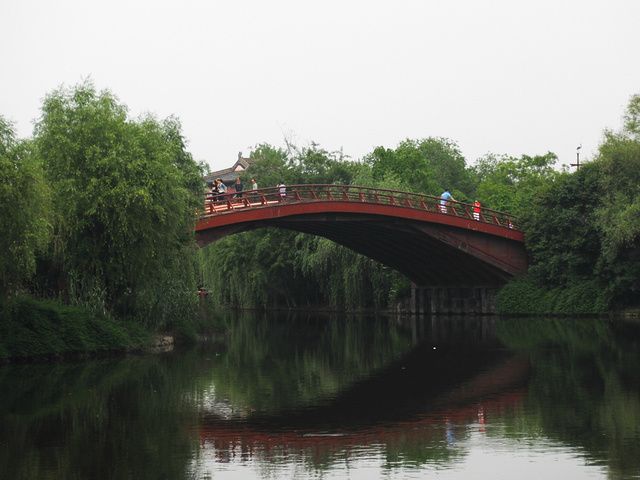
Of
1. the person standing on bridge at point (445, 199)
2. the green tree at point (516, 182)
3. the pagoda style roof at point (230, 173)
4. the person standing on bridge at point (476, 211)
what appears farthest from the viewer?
the pagoda style roof at point (230, 173)

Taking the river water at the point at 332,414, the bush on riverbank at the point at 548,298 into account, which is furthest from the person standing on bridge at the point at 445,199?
the river water at the point at 332,414

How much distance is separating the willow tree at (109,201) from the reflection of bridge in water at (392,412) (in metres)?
8.96

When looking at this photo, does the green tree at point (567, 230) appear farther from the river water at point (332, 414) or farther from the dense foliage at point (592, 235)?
the river water at point (332, 414)

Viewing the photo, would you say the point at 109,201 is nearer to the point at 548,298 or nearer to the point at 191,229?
the point at 191,229

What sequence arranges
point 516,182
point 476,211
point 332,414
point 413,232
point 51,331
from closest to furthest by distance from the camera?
point 332,414 < point 51,331 < point 413,232 < point 476,211 < point 516,182

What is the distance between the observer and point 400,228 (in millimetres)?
43000

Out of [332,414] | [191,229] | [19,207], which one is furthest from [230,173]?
[332,414]

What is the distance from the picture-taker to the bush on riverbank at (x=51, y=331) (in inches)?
923

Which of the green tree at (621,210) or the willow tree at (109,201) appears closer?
the willow tree at (109,201)

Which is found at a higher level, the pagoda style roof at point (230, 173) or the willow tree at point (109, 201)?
the pagoda style roof at point (230, 173)

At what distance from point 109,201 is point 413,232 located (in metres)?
21.3

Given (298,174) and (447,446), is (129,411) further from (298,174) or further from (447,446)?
(298,174)

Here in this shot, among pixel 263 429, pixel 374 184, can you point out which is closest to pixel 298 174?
pixel 374 184

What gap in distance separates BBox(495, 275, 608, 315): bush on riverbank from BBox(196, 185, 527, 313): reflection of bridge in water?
97 centimetres
